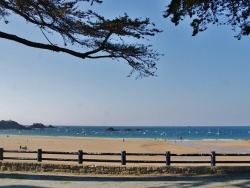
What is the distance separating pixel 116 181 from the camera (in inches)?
514

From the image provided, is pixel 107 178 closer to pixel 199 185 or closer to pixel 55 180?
pixel 55 180

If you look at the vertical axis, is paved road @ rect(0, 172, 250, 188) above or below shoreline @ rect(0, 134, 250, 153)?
above

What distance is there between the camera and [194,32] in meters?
11.5

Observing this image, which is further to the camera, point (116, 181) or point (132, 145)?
point (132, 145)

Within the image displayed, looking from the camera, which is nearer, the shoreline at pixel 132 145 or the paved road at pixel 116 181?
the paved road at pixel 116 181

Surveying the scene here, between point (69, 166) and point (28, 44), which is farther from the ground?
point (28, 44)

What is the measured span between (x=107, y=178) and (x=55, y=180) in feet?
5.69

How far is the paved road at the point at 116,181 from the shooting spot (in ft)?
40.1

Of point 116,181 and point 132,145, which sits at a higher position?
point 116,181

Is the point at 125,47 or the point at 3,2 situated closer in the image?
the point at 3,2

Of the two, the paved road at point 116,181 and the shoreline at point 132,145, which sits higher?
the paved road at point 116,181

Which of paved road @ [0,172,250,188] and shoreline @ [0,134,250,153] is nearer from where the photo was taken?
paved road @ [0,172,250,188]

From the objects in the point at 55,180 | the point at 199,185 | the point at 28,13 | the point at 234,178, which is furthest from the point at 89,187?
the point at 28,13

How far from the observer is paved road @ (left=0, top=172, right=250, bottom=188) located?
12211 mm
